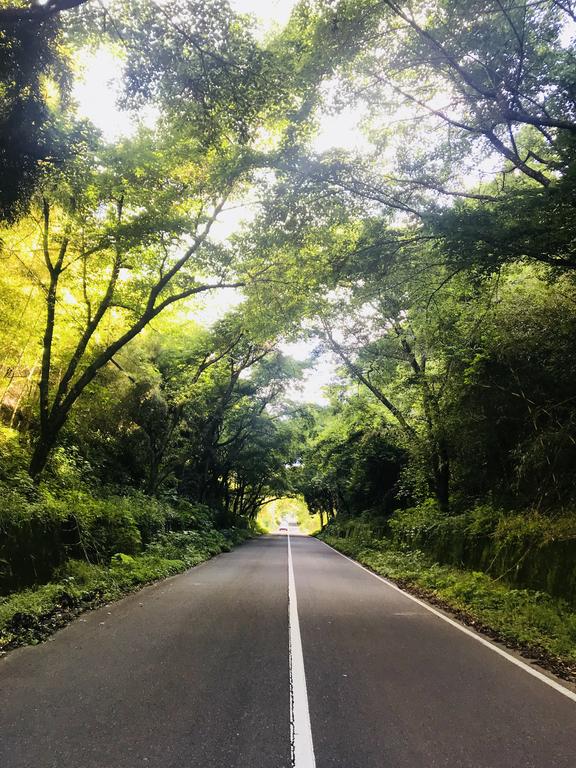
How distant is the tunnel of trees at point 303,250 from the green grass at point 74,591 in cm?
46

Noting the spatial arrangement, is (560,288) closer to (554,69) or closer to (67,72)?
(554,69)

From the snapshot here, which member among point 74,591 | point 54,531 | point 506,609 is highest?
point 54,531

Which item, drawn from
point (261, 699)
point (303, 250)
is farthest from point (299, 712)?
point (303, 250)

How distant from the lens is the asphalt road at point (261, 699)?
3.21 metres

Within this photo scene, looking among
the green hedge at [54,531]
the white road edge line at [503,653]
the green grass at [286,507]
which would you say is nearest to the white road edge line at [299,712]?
the white road edge line at [503,653]

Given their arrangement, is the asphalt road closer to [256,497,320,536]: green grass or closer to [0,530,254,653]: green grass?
[0,530,254,653]: green grass

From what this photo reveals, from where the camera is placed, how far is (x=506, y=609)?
25.9 ft

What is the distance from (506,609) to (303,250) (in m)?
8.87

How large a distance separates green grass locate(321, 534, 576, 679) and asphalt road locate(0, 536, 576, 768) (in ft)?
2.47

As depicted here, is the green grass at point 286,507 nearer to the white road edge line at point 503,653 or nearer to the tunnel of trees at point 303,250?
the tunnel of trees at point 303,250

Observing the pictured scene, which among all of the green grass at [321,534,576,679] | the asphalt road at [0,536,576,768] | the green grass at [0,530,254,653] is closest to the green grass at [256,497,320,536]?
the green grass at [0,530,254,653]

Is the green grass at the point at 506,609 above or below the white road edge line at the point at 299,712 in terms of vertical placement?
below

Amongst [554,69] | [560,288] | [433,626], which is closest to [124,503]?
[433,626]

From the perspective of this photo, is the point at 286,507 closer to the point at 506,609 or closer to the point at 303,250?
the point at 303,250
